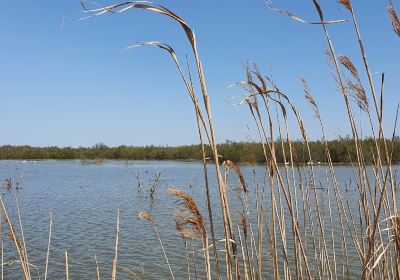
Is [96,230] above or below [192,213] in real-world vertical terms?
below

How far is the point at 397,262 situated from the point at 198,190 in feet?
44.4

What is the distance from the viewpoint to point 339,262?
6.59 m

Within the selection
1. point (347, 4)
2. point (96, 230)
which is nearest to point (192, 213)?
point (347, 4)

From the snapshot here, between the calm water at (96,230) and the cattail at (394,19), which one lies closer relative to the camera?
the cattail at (394,19)

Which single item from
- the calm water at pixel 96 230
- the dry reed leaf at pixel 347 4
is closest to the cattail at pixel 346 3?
the dry reed leaf at pixel 347 4

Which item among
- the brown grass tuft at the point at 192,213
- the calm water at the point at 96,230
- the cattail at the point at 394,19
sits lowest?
the calm water at the point at 96,230

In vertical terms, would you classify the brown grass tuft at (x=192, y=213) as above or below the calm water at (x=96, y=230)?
above

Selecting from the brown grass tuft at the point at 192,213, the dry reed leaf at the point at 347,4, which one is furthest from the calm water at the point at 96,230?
the dry reed leaf at the point at 347,4

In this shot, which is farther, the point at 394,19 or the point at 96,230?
the point at 96,230

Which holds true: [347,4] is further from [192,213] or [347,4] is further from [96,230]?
[96,230]

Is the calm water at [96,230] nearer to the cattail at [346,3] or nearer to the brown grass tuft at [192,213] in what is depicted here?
the brown grass tuft at [192,213]

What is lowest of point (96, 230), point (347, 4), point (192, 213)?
point (96, 230)

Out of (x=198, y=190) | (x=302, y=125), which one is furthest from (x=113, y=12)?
(x=198, y=190)

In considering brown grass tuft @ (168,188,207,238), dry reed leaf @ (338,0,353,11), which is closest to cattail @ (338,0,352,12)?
dry reed leaf @ (338,0,353,11)
